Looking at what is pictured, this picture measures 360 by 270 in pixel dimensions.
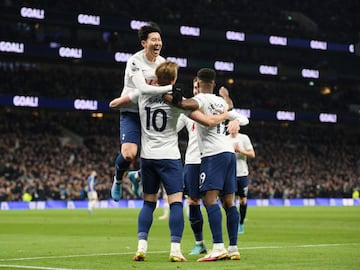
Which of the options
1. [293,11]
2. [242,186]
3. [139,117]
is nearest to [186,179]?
[139,117]

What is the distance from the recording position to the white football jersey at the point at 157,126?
11617 mm

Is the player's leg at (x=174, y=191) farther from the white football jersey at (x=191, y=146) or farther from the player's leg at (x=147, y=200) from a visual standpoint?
the white football jersey at (x=191, y=146)

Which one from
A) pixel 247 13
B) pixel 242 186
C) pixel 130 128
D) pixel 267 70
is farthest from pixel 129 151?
pixel 247 13

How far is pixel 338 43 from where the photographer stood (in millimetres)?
71688

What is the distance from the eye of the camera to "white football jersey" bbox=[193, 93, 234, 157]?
39.8 feet

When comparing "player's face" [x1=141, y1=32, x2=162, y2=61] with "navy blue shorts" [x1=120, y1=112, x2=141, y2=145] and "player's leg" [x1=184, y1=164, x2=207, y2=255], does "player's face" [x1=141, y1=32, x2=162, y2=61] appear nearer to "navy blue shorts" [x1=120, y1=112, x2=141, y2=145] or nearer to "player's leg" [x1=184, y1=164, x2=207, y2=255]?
"navy blue shorts" [x1=120, y1=112, x2=141, y2=145]

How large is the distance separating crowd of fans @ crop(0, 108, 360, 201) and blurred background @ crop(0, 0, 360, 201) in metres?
0.11

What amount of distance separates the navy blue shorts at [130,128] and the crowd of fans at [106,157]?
38192mm

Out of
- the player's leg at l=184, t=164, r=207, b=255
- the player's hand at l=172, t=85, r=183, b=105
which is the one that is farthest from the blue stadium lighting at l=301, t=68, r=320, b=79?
the player's hand at l=172, t=85, r=183, b=105

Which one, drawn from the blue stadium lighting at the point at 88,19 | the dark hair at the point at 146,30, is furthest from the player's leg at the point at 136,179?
the blue stadium lighting at the point at 88,19

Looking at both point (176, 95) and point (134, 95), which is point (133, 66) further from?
point (176, 95)

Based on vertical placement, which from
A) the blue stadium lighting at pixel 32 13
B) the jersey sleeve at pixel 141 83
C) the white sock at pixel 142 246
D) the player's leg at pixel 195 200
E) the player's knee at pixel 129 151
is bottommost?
the white sock at pixel 142 246

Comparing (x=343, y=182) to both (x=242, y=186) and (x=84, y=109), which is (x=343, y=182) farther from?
(x=242, y=186)

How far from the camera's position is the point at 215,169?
39.5 feet
